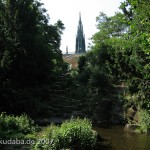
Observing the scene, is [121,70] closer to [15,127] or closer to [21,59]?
[21,59]

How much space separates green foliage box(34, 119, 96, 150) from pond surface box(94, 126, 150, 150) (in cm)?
238

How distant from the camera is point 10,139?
42.0ft

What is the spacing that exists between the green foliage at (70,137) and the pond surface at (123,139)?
2376mm

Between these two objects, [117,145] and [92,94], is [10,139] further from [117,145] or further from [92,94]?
[92,94]

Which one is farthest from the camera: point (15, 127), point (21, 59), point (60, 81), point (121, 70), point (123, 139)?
point (60, 81)

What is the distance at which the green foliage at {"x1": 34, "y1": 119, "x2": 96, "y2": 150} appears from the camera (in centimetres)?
1162

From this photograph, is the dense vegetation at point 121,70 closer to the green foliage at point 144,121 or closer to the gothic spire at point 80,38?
the green foliage at point 144,121

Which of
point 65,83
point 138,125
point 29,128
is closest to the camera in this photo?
point 29,128

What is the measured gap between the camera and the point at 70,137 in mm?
12273

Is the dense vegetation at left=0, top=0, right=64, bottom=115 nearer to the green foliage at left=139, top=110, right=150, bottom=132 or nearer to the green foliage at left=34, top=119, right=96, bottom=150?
the green foliage at left=139, top=110, right=150, bottom=132

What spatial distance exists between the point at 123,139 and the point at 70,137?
19.4 feet

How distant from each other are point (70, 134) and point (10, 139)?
259cm

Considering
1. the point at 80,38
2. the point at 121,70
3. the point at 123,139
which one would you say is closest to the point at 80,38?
the point at 80,38

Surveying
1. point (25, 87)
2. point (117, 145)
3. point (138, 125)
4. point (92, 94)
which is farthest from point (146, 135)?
point (25, 87)
